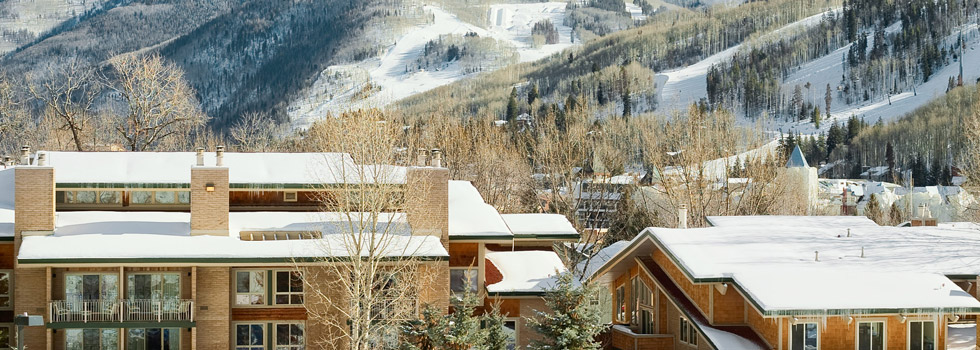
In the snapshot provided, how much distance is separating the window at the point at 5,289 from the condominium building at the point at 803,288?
1784 centimetres

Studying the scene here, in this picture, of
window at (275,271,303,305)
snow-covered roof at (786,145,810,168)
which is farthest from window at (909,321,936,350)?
snow-covered roof at (786,145,810,168)

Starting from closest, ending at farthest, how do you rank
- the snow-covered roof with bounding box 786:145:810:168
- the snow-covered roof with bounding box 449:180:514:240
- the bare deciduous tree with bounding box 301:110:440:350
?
1. the bare deciduous tree with bounding box 301:110:440:350
2. the snow-covered roof with bounding box 449:180:514:240
3. the snow-covered roof with bounding box 786:145:810:168

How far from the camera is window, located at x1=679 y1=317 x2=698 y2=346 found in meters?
30.2

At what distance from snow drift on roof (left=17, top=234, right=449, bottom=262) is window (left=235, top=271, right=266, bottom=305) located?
1183 mm

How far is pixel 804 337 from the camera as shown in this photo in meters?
26.0

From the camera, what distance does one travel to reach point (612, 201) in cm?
7581

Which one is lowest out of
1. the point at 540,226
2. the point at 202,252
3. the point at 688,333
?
the point at 688,333

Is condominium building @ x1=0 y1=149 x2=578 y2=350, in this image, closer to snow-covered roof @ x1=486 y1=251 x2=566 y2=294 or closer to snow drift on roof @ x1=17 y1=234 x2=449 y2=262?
snow drift on roof @ x1=17 y1=234 x2=449 y2=262

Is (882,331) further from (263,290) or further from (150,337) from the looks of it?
(150,337)

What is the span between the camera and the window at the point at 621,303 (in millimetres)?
36656

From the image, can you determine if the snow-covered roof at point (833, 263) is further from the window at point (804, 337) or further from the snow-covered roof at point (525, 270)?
the snow-covered roof at point (525, 270)

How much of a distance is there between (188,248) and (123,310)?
266 centimetres

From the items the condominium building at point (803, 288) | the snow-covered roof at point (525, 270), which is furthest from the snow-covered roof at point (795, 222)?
the snow-covered roof at point (525, 270)

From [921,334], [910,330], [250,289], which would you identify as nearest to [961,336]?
[921,334]
